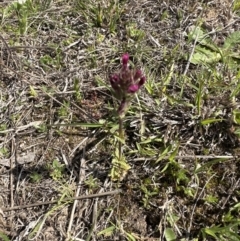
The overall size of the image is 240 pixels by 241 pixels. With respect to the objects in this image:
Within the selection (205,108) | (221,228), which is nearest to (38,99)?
(205,108)

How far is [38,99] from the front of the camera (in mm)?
2701

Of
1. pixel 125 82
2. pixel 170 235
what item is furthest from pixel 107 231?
pixel 125 82

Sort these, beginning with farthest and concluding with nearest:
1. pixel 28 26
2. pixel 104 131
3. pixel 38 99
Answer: pixel 28 26 < pixel 38 99 < pixel 104 131

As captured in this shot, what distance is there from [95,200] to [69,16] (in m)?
1.35

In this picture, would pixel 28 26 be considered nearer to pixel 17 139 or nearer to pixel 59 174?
pixel 17 139

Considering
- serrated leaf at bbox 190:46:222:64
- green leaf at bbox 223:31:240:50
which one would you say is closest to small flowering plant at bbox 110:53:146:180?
serrated leaf at bbox 190:46:222:64

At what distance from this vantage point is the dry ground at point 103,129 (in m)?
2.28

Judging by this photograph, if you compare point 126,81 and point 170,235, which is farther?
point 170,235

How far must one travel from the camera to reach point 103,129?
2.51 m

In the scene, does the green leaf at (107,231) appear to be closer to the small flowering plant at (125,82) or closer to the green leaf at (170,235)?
the green leaf at (170,235)

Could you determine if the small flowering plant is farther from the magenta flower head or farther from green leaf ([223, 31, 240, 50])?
green leaf ([223, 31, 240, 50])

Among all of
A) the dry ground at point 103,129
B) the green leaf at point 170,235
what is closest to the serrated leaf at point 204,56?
the dry ground at point 103,129

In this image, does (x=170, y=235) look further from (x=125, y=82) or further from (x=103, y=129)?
(x=125, y=82)

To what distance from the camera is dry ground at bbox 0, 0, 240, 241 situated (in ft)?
7.49
